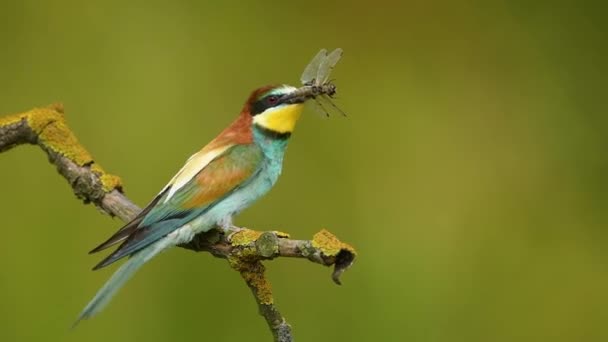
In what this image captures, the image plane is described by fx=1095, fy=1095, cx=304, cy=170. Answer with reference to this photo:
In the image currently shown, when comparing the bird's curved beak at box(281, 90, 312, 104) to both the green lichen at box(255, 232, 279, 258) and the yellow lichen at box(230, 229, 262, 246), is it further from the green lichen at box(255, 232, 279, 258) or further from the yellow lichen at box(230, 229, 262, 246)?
the green lichen at box(255, 232, 279, 258)

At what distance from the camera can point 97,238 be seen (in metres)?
3.23

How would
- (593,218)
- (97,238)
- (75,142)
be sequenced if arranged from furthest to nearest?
(593,218) → (97,238) → (75,142)

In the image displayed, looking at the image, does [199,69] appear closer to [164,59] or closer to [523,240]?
[164,59]

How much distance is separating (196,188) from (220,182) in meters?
0.06

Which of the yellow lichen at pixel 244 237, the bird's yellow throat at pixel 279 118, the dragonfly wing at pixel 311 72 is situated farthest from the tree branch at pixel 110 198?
the dragonfly wing at pixel 311 72

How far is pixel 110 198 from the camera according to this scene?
2252mm

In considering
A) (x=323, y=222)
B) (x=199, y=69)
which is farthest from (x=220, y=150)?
(x=199, y=69)

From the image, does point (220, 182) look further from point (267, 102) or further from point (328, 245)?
point (328, 245)

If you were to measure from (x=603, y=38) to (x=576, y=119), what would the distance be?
32 cm

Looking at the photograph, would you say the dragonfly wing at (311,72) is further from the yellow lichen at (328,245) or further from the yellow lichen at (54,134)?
the yellow lichen at (328,245)

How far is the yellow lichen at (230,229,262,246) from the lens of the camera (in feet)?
6.77

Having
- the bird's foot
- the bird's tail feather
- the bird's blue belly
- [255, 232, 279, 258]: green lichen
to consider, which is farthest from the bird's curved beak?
[255, 232, 279, 258]: green lichen

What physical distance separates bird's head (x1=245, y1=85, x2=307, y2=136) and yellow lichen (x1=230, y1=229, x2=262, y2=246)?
0.43m

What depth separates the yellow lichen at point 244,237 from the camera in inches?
81.3
